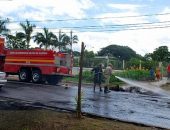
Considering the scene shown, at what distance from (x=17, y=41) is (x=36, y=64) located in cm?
2878

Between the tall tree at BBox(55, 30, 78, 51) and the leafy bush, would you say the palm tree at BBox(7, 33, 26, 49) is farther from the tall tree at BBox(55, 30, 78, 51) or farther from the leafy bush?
the leafy bush

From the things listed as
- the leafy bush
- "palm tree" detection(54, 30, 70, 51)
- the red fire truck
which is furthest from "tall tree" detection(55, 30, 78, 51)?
the red fire truck

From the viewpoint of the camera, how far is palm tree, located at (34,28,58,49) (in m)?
62.0

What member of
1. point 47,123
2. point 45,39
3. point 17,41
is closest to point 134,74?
point 17,41

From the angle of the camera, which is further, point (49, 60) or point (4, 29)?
point (4, 29)

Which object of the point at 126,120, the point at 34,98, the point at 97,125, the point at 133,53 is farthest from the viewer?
the point at 133,53

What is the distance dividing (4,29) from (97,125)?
42072 millimetres

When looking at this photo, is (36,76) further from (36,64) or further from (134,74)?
(134,74)

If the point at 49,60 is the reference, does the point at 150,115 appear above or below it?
below

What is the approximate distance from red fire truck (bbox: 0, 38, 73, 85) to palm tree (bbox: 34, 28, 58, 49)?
103ft

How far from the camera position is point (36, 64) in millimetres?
28891

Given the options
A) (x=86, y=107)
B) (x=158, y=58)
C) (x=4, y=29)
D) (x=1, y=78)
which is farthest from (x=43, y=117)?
(x=158, y=58)

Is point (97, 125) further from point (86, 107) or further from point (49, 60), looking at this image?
point (49, 60)

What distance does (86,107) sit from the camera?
1673 centimetres
